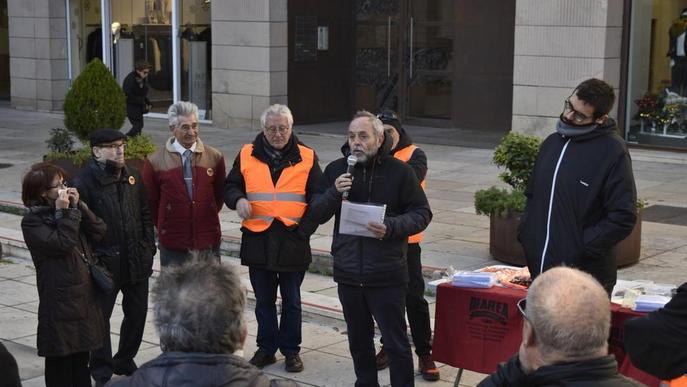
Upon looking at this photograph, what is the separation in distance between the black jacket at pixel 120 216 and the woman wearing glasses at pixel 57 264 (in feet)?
1.09

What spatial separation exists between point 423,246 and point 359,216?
4444 mm

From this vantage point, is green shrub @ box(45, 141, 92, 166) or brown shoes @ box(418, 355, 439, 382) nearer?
brown shoes @ box(418, 355, 439, 382)

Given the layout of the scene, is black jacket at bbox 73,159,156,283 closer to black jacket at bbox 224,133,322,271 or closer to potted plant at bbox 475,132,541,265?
black jacket at bbox 224,133,322,271

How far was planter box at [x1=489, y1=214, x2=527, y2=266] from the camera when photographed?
9641 millimetres

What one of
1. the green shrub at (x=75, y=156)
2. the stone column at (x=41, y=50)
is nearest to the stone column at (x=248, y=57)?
the stone column at (x=41, y=50)

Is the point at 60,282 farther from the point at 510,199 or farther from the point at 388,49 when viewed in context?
the point at 388,49

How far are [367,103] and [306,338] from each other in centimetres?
1418

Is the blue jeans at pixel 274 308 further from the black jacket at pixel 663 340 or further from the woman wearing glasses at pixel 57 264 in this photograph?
the black jacket at pixel 663 340

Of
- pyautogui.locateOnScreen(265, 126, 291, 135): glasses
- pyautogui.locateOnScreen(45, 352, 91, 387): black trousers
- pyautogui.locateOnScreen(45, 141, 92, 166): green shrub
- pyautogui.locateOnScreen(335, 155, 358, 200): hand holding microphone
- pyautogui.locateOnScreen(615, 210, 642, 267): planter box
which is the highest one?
pyautogui.locateOnScreen(265, 126, 291, 135): glasses

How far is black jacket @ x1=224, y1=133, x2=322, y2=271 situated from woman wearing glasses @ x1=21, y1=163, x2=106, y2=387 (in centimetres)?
117

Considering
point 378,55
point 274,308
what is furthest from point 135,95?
point 274,308

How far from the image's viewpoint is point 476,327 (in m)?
6.41

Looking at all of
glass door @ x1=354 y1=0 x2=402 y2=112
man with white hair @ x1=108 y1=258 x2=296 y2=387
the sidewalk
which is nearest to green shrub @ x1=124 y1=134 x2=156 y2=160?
the sidewalk

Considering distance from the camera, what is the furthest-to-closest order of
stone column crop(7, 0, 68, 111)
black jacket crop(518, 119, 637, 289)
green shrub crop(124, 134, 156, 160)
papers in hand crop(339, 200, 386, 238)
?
stone column crop(7, 0, 68, 111) < green shrub crop(124, 134, 156, 160) < papers in hand crop(339, 200, 386, 238) < black jacket crop(518, 119, 637, 289)
